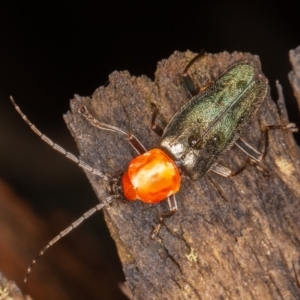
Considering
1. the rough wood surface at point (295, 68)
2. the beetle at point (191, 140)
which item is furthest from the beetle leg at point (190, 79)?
the rough wood surface at point (295, 68)

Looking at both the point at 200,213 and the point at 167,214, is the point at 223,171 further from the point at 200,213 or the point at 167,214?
the point at 167,214

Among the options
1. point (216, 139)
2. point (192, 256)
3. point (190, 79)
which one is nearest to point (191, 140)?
point (216, 139)

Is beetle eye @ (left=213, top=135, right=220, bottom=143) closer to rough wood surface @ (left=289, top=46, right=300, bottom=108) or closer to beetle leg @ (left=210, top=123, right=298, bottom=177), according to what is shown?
beetle leg @ (left=210, top=123, right=298, bottom=177)

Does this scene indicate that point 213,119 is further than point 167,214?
Yes

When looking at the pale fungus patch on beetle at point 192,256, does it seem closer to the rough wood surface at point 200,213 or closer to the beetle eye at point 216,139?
the rough wood surface at point 200,213

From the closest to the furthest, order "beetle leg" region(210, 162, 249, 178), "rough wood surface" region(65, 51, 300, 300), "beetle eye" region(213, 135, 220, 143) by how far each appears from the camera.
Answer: "rough wood surface" region(65, 51, 300, 300) < "beetle leg" region(210, 162, 249, 178) < "beetle eye" region(213, 135, 220, 143)

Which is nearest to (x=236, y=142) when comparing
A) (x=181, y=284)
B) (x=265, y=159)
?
(x=265, y=159)

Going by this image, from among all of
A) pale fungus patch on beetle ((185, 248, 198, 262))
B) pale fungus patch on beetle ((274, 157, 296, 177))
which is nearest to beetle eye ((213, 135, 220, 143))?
pale fungus patch on beetle ((274, 157, 296, 177))
